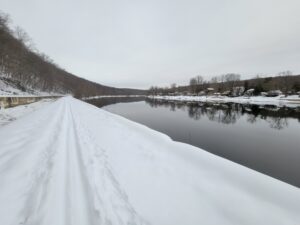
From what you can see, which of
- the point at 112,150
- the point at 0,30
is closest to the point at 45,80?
the point at 0,30

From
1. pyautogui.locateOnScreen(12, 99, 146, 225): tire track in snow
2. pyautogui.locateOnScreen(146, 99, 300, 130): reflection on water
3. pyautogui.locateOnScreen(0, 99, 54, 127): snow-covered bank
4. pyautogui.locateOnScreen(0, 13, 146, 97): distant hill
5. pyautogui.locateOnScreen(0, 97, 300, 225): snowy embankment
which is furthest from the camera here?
pyautogui.locateOnScreen(0, 13, 146, 97): distant hill

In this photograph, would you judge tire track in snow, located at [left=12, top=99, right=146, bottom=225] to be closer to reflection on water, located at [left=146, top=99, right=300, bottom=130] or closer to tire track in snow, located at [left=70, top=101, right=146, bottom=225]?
tire track in snow, located at [left=70, top=101, right=146, bottom=225]

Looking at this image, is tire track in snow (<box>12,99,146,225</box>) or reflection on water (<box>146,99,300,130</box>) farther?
reflection on water (<box>146,99,300,130</box>)

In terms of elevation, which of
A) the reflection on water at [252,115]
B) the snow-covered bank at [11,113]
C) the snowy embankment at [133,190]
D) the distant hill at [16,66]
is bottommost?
the reflection on water at [252,115]

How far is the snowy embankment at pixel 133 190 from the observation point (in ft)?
9.34

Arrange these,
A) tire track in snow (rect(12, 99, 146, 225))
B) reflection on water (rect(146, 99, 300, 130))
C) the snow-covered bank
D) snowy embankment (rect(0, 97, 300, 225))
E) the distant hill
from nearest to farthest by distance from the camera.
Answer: tire track in snow (rect(12, 99, 146, 225)) < snowy embankment (rect(0, 97, 300, 225)) < the snow-covered bank < reflection on water (rect(146, 99, 300, 130)) < the distant hill

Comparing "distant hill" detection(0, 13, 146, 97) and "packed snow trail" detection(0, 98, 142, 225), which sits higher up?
"distant hill" detection(0, 13, 146, 97)

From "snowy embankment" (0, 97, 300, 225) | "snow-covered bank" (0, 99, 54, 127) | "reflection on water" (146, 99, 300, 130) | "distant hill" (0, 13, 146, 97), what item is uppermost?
"distant hill" (0, 13, 146, 97)

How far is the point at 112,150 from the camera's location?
620cm

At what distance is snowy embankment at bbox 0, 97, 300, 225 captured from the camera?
9.34 ft

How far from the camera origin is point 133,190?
145 inches

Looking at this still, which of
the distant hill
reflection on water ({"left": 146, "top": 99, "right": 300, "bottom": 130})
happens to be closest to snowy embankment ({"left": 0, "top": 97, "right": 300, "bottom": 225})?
reflection on water ({"left": 146, "top": 99, "right": 300, "bottom": 130})

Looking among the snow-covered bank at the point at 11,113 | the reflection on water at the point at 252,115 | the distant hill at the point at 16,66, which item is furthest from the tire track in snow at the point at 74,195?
the distant hill at the point at 16,66

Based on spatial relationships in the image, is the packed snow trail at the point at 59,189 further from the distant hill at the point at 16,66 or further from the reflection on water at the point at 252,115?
the distant hill at the point at 16,66
